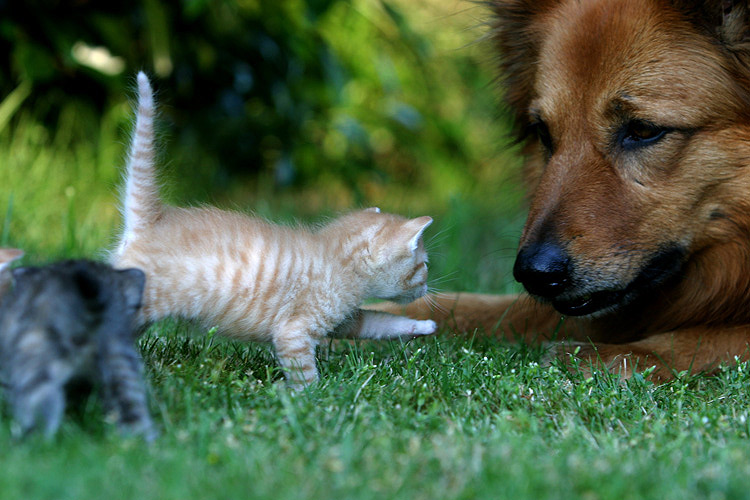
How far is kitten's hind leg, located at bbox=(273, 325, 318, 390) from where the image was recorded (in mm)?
2354

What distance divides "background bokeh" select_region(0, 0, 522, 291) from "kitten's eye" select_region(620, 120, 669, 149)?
1.02 meters

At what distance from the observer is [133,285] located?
6.83 feet

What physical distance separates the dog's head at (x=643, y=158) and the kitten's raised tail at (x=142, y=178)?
3.97ft

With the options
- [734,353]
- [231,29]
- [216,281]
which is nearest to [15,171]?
[231,29]

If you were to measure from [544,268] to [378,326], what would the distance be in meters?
→ 0.57

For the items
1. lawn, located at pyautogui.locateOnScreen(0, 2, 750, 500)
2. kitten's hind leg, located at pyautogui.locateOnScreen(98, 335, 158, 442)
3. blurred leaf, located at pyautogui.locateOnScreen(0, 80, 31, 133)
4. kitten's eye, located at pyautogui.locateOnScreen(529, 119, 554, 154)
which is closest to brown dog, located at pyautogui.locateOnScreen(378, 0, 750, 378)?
kitten's eye, located at pyautogui.locateOnScreen(529, 119, 554, 154)

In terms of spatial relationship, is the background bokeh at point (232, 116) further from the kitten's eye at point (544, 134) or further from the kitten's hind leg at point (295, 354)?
the kitten's hind leg at point (295, 354)

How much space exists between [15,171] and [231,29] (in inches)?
61.9

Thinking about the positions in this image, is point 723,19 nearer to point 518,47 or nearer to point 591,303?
point 518,47

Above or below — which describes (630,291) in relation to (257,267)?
below

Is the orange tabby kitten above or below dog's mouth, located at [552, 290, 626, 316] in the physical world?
above

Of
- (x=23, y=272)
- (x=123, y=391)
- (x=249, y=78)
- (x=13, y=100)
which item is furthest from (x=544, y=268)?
(x=13, y=100)

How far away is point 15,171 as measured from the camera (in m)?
4.72

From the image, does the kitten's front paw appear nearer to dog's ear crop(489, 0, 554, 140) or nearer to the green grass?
the green grass
